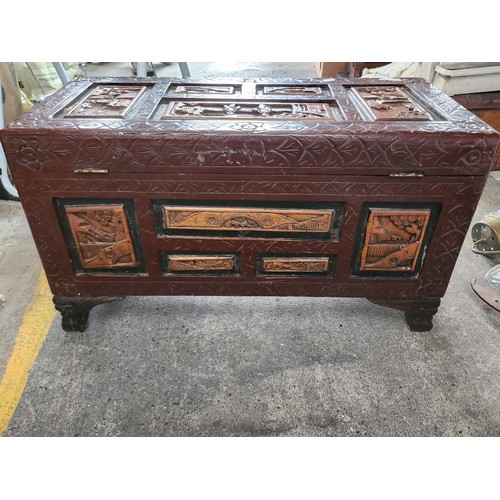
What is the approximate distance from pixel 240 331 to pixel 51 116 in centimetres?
95

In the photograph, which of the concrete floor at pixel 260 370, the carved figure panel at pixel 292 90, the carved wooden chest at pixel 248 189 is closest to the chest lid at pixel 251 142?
the carved wooden chest at pixel 248 189

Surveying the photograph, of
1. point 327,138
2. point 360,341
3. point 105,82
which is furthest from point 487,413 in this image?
point 105,82

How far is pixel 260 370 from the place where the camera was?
4.40 ft

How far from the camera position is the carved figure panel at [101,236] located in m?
1.22

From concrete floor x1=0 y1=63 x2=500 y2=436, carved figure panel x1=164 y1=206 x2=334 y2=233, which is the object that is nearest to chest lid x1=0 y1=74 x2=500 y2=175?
carved figure panel x1=164 y1=206 x2=334 y2=233

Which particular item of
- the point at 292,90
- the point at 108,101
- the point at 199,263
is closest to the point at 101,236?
the point at 199,263

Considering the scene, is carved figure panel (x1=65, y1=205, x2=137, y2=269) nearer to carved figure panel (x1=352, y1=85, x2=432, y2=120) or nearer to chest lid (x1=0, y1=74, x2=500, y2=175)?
chest lid (x1=0, y1=74, x2=500, y2=175)

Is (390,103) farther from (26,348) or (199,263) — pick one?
(26,348)

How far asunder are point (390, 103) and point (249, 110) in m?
0.48

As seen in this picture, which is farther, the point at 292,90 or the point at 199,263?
the point at 292,90

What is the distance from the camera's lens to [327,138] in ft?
3.60
